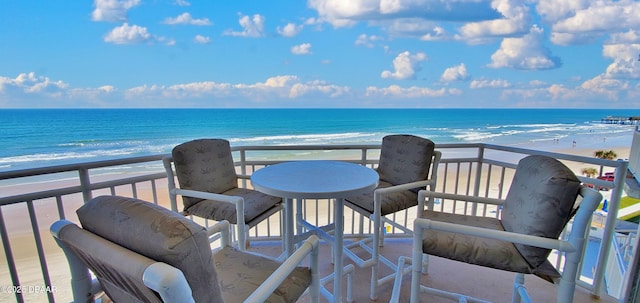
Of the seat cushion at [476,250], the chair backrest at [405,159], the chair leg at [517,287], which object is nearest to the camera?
the seat cushion at [476,250]

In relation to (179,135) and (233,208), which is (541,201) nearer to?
(233,208)

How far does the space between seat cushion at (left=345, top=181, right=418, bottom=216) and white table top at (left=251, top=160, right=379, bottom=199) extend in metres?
0.25

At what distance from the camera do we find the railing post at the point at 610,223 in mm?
1742

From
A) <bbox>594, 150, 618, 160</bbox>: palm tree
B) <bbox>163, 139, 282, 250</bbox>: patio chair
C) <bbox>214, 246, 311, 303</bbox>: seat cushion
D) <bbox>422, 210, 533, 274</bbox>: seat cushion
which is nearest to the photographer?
<bbox>214, 246, 311, 303</bbox>: seat cushion

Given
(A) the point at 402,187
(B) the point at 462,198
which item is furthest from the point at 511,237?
(A) the point at 402,187

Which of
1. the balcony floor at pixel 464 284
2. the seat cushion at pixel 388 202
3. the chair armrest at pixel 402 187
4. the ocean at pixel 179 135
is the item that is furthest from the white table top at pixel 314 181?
the ocean at pixel 179 135

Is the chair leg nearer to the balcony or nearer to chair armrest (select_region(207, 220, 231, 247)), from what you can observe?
the balcony

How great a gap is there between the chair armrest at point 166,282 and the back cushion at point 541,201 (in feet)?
4.58

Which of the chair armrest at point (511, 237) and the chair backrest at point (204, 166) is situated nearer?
the chair armrest at point (511, 237)

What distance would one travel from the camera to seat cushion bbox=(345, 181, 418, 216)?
6.42 feet

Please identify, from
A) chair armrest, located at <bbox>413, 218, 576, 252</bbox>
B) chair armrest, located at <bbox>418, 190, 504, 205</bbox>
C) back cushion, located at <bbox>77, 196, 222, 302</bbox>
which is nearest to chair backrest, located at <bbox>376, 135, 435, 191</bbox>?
chair armrest, located at <bbox>418, 190, 504, 205</bbox>

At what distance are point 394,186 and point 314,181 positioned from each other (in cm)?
69

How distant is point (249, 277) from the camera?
44.8 inches

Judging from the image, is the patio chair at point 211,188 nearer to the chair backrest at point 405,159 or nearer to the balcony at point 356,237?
the balcony at point 356,237
